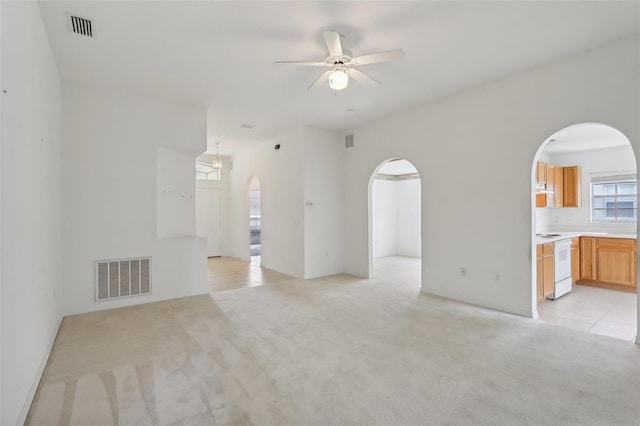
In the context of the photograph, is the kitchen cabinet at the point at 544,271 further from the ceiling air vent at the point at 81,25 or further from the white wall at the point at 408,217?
the ceiling air vent at the point at 81,25

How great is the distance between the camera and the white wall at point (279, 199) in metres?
6.13

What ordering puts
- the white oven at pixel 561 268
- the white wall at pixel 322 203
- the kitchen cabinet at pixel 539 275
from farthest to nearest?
the white wall at pixel 322 203, the white oven at pixel 561 268, the kitchen cabinet at pixel 539 275

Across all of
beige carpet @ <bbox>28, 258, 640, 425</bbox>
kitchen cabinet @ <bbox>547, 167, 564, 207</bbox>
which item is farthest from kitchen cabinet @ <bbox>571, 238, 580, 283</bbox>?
beige carpet @ <bbox>28, 258, 640, 425</bbox>

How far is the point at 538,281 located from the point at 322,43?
4253 mm

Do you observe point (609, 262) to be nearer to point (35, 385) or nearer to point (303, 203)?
point (303, 203)

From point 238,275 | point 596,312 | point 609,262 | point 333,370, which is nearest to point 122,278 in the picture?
point 238,275

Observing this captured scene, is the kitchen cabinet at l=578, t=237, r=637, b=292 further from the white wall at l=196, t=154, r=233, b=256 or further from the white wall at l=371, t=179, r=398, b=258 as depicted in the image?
the white wall at l=196, t=154, r=233, b=256

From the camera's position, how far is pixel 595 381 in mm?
2365

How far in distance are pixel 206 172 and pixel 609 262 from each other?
936 centimetres

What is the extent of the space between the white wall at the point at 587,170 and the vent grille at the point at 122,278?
8.15 metres

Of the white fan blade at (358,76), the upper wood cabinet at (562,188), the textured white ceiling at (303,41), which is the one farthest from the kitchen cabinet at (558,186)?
the white fan blade at (358,76)

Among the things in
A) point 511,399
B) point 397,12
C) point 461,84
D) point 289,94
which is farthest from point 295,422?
point 461,84

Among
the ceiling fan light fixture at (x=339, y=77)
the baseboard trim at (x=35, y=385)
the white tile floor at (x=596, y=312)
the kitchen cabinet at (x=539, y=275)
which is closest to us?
the baseboard trim at (x=35, y=385)

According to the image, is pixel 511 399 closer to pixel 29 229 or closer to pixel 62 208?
pixel 29 229
